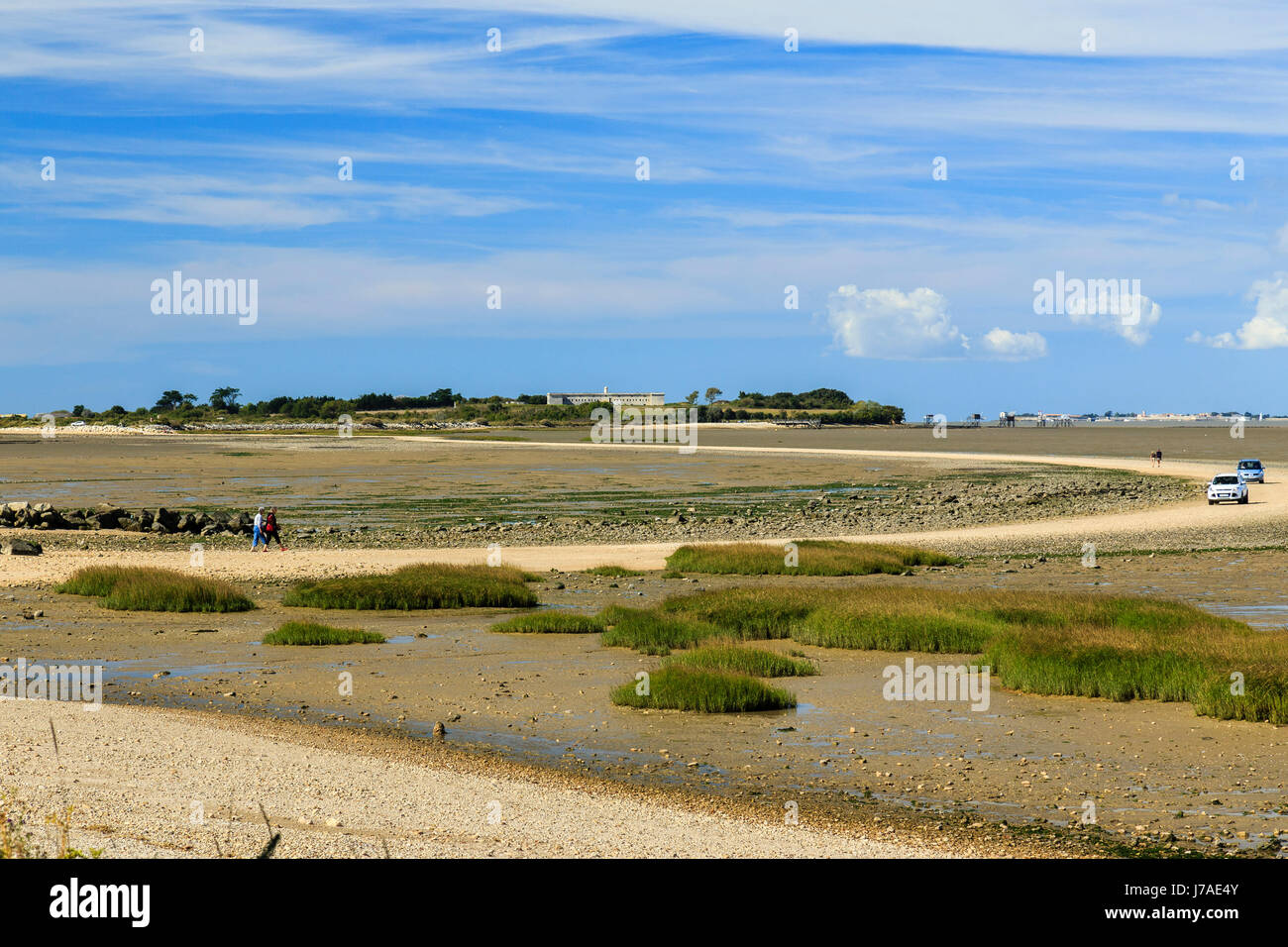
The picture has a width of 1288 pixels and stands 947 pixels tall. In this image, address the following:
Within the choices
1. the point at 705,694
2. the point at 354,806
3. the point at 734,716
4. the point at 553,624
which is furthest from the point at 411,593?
the point at 354,806

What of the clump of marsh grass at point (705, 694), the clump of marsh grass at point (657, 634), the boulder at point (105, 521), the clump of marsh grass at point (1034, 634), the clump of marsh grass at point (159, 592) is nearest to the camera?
the clump of marsh grass at point (705, 694)

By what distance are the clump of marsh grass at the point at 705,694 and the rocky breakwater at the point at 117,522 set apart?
32.7m

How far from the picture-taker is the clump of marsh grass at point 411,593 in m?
29.3

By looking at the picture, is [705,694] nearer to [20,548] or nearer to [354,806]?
[354,806]

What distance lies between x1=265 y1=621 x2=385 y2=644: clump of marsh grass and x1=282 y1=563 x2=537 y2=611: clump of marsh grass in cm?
476

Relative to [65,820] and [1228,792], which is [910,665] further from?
[65,820]

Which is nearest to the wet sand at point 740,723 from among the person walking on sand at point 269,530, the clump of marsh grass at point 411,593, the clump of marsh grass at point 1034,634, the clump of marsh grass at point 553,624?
the clump of marsh grass at point 1034,634

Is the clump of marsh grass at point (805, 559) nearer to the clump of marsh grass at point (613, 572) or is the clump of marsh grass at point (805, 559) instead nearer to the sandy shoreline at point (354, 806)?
the clump of marsh grass at point (613, 572)

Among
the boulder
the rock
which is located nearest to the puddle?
the rock

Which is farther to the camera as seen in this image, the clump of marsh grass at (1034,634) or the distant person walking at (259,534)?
the distant person walking at (259,534)

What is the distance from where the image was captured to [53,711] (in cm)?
1606

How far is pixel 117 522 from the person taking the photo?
159 feet

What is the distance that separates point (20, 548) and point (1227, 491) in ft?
174
